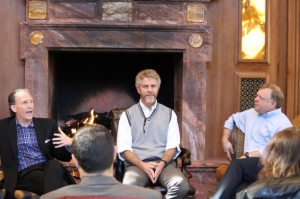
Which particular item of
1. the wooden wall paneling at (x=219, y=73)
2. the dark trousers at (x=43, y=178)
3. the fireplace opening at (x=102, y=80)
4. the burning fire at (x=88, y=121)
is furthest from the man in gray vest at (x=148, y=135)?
the fireplace opening at (x=102, y=80)

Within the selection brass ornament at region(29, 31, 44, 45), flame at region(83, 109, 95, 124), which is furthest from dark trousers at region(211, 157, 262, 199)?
brass ornament at region(29, 31, 44, 45)

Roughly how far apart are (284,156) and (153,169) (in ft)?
5.36

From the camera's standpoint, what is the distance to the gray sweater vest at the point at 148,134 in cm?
422

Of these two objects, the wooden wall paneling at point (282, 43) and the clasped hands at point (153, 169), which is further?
the wooden wall paneling at point (282, 43)

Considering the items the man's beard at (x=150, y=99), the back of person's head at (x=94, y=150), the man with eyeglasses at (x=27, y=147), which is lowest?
the man with eyeglasses at (x=27, y=147)

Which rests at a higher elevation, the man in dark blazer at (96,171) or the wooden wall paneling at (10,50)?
the wooden wall paneling at (10,50)

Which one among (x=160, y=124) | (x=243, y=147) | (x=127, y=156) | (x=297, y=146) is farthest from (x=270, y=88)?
(x=297, y=146)

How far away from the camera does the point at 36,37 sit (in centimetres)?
509

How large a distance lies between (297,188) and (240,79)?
9.80ft

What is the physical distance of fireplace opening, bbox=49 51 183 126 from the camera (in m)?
5.79

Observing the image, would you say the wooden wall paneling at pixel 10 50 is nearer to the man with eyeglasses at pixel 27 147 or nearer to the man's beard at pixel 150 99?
the man with eyeglasses at pixel 27 147

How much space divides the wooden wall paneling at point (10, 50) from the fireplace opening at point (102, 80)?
641 millimetres

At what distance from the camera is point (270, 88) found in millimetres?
4379

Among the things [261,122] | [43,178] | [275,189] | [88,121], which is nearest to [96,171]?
[275,189]
